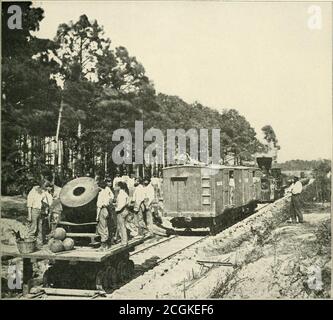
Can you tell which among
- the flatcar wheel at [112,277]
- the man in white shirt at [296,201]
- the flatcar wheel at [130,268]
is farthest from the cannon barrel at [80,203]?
the man in white shirt at [296,201]

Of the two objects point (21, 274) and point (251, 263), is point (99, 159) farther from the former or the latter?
point (251, 263)

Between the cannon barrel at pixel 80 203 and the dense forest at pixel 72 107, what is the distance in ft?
2.92

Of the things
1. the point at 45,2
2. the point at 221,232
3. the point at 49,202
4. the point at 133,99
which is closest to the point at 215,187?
the point at 221,232

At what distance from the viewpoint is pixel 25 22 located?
10.4 meters

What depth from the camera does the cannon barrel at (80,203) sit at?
9477 mm

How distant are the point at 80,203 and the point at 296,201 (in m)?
4.79

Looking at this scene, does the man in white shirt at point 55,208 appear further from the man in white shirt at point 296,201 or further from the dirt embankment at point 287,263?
the man in white shirt at point 296,201

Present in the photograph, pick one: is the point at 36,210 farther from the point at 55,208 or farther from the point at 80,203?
the point at 80,203

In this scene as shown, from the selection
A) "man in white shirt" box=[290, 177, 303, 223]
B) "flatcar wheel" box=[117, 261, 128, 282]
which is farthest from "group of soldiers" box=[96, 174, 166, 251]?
"man in white shirt" box=[290, 177, 303, 223]

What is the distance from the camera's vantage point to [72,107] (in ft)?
35.1

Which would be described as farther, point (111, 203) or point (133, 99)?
point (133, 99)

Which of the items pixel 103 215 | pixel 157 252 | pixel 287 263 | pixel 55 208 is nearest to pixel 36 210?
pixel 55 208

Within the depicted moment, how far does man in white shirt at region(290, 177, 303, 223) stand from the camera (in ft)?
35.6
